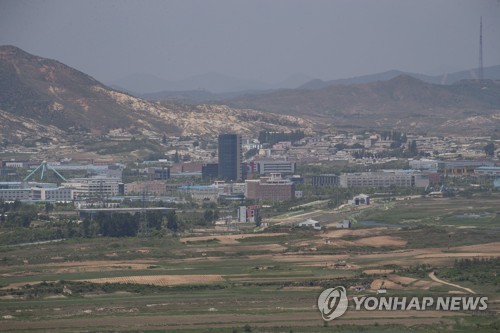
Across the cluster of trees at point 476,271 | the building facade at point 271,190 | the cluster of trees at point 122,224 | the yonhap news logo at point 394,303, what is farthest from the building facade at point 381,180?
the yonhap news logo at point 394,303

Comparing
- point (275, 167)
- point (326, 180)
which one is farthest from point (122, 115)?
point (326, 180)

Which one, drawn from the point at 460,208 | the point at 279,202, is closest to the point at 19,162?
the point at 279,202

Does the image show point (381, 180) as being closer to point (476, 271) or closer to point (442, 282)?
point (476, 271)

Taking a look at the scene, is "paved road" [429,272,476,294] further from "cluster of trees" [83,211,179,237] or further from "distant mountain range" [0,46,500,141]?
"distant mountain range" [0,46,500,141]

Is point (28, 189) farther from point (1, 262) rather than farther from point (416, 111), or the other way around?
point (416, 111)

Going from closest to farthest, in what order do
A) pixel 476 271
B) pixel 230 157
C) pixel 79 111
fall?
pixel 476 271 → pixel 230 157 → pixel 79 111

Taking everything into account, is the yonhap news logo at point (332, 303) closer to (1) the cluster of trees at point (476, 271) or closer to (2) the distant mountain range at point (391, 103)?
(1) the cluster of trees at point (476, 271)
